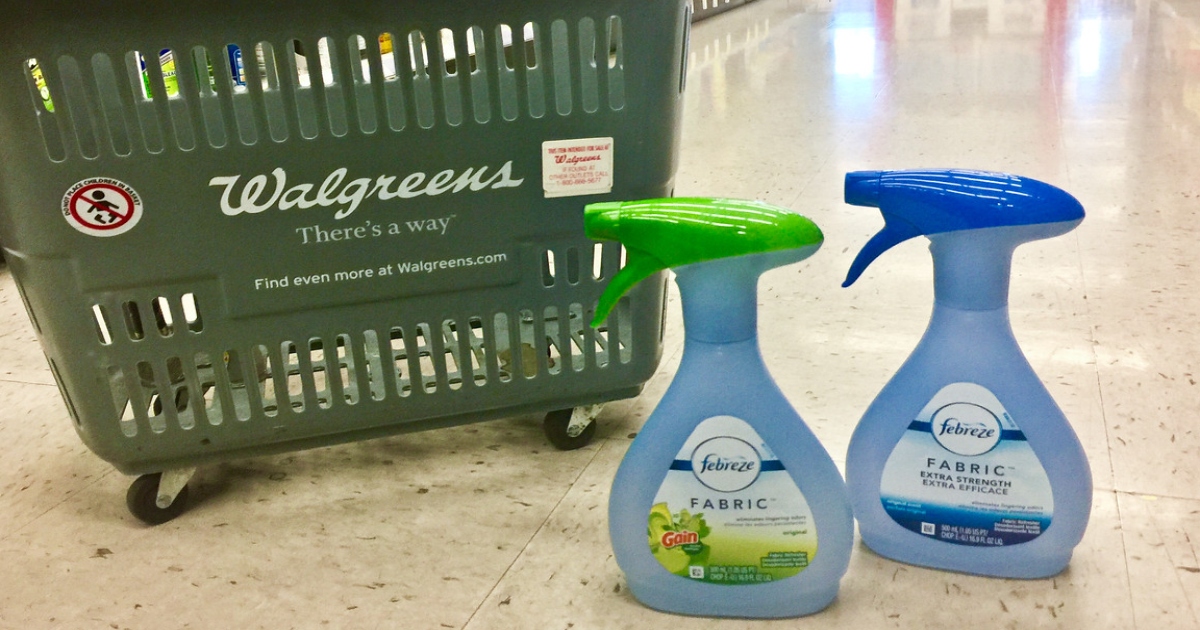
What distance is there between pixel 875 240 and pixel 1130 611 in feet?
1.08

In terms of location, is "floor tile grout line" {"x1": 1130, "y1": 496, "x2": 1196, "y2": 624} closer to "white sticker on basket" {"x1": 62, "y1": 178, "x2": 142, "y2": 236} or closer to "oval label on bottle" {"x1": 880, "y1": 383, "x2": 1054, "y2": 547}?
"oval label on bottle" {"x1": 880, "y1": 383, "x2": 1054, "y2": 547}

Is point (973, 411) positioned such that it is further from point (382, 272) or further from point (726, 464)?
point (382, 272)

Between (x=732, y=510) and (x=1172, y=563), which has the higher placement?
(x=732, y=510)

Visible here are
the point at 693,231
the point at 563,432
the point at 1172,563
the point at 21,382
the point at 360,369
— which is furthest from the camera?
the point at 21,382

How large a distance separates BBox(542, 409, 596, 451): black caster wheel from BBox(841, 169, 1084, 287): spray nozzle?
1.31 feet

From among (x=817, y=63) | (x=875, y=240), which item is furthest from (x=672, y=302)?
(x=817, y=63)

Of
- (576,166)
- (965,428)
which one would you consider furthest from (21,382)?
(965,428)

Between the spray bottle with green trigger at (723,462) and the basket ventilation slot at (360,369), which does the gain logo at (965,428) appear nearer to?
the spray bottle with green trigger at (723,462)

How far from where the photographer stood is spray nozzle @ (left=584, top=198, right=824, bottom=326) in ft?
2.13

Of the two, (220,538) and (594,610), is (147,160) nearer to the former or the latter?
(220,538)

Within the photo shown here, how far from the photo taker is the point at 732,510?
70 centimetres

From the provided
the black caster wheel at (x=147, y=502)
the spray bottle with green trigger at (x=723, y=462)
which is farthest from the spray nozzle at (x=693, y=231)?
the black caster wheel at (x=147, y=502)

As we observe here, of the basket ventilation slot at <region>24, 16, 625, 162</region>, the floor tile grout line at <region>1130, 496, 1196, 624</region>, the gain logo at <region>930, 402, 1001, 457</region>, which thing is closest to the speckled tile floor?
the floor tile grout line at <region>1130, 496, 1196, 624</region>

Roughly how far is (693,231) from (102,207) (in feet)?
1.56
